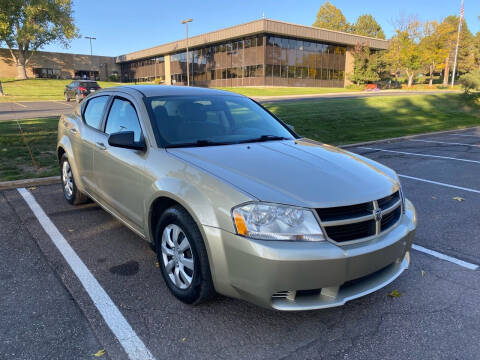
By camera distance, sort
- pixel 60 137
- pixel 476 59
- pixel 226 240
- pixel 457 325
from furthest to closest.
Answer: pixel 476 59, pixel 60 137, pixel 457 325, pixel 226 240

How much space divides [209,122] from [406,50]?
60087 millimetres

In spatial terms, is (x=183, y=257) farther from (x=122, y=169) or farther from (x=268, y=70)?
(x=268, y=70)

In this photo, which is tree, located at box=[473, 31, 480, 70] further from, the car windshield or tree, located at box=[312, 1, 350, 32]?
the car windshield

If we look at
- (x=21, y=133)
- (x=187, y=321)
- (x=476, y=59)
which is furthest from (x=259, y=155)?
(x=476, y=59)

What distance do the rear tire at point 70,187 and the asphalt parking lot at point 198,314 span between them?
29.2 inches

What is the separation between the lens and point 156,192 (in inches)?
120

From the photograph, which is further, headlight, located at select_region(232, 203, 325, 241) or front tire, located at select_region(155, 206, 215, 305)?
front tire, located at select_region(155, 206, 215, 305)

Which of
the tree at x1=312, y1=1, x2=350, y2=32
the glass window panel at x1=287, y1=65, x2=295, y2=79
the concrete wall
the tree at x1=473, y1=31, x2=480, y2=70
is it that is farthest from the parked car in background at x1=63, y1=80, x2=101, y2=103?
the tree at x1=312, y1=1, x2=350, y2=32

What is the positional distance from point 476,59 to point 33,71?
83.4m

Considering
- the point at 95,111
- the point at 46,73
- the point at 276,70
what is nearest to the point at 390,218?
the point at 95,111

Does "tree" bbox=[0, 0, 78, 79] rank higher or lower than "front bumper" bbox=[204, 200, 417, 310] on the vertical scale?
higher

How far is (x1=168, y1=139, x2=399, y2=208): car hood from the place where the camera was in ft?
8.31

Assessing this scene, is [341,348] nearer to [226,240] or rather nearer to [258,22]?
[226,240]

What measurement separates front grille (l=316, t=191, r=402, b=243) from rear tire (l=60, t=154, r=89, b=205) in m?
3.61
